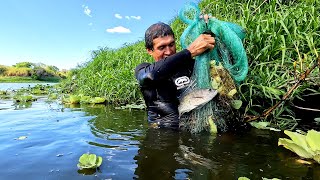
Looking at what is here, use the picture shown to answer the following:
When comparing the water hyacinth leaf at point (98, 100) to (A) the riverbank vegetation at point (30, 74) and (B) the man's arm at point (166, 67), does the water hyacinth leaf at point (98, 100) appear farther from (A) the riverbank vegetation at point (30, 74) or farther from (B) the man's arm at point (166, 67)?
(A) the riverbank vegetation at point (30, 74)

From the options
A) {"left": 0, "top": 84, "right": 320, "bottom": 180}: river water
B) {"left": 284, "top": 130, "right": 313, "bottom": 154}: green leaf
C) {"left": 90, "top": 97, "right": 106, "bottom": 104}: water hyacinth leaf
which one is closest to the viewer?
{"left": 0, "top": 84, "right": 320, "bottom": 180}: river water

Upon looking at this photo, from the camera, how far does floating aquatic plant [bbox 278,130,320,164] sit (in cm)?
197

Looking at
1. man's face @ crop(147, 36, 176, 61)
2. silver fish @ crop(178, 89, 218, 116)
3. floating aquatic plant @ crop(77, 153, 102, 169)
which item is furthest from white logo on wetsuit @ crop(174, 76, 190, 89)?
floating aquatic plant @ crop(77, 153, 102, 169)

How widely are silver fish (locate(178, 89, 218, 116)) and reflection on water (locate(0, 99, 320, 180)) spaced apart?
308 millimetres

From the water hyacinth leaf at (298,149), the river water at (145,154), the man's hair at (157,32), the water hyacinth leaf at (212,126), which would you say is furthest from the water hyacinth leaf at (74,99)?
the water hyacinth leaf at (298,149)

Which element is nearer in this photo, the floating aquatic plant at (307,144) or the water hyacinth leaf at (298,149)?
the floating aquatic plant at (307,144)

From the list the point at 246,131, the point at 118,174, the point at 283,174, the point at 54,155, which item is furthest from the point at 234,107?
the point at 54,155

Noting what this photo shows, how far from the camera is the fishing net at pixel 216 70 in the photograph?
2.94 meters

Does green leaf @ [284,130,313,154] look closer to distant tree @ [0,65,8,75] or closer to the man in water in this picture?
the man in water

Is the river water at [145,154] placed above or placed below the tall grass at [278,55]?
below

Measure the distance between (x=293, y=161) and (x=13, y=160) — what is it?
2.23 metres

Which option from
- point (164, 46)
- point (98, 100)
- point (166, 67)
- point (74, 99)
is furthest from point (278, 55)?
point (74, 99)

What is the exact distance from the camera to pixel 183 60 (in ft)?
8.97

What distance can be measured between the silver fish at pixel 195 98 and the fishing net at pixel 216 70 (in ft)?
0.16
